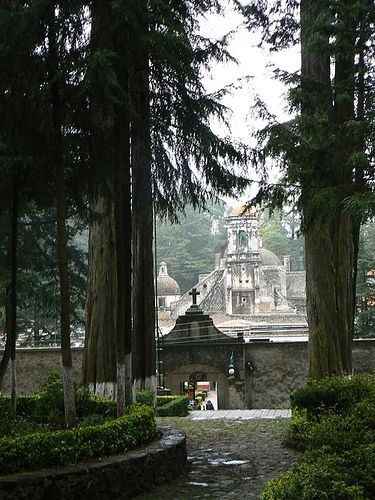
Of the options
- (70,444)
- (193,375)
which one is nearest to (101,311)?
(70,444)

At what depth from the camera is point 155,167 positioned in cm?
956

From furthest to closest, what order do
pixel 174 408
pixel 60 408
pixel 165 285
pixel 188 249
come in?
pixel 188 249 → pixel 165 285 → pixel 174 408 → pixel 60 408

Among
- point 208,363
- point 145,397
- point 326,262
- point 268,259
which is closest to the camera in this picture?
point 326,262

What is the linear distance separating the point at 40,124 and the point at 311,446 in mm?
3980

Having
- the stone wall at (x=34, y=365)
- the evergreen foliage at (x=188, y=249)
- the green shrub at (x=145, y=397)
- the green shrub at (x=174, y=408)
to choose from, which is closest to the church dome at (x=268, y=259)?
the evergreen foliage at (x=188, y=249)

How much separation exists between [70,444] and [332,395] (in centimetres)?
346

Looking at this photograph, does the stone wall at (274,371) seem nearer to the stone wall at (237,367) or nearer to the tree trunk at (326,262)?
the stone wall at (237,367)

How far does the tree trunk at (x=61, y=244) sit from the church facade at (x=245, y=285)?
3209cm

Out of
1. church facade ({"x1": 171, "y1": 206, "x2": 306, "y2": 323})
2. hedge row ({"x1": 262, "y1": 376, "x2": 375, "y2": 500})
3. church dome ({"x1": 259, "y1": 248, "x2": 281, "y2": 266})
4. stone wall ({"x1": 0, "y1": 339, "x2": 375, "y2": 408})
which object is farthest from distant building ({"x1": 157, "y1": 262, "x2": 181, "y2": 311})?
hedge row ({"x1": 262, "y1": 376, "x2": 375, "y2": 500})

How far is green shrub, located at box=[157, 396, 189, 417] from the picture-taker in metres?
12.7

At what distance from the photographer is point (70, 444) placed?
17.9 ft

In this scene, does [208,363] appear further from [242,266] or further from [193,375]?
[242,266]

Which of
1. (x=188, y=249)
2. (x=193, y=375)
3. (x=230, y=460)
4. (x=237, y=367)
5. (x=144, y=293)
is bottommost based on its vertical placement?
(x=193, y=375)

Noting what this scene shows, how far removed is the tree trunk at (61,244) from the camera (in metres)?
6.32
